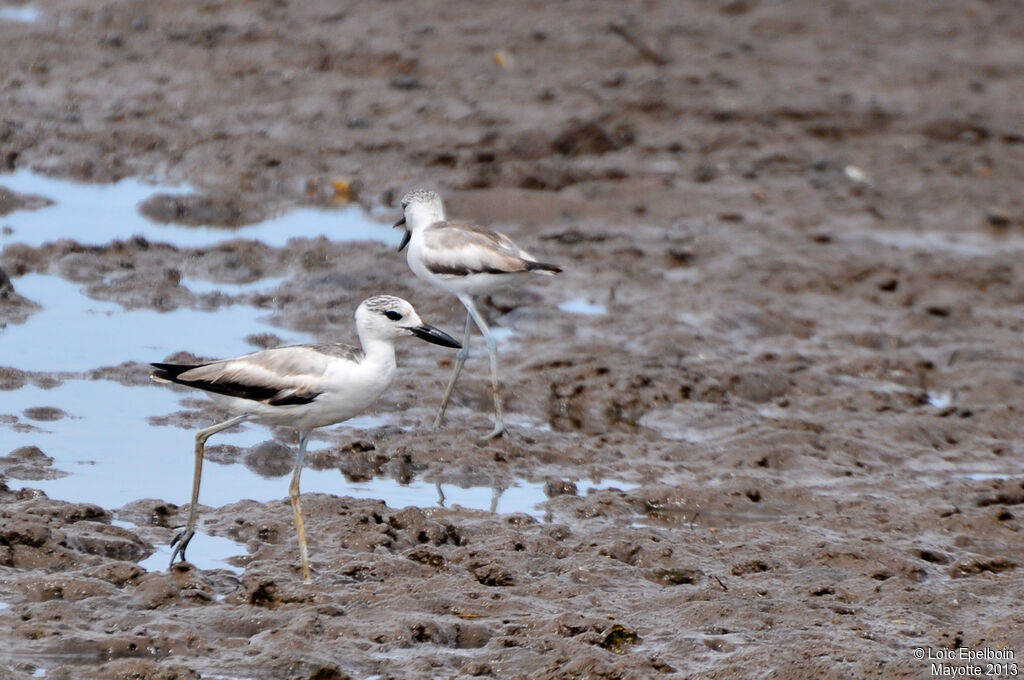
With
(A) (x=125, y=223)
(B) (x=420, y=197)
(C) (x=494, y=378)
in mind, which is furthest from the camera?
(A) (x=125, y=223)

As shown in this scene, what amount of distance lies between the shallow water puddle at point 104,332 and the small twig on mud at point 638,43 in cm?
700

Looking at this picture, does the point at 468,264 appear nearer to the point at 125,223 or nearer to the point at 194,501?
the point at 194,501

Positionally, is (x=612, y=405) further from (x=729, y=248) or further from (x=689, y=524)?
(x=729, y=248)

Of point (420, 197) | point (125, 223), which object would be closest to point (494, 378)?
point (420, 197)

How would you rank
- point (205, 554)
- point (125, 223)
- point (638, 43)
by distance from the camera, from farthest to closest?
point (638, 43), point (125, 223), point (205, 554)

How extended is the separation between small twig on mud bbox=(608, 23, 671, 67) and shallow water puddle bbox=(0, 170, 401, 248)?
4.81 meters

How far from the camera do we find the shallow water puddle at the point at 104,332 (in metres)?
9.46

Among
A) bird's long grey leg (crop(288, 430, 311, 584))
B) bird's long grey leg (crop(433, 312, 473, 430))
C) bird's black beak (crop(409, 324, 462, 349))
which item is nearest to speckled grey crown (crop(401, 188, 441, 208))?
bird's long grey leg (crop(433, 312, 473, 430))

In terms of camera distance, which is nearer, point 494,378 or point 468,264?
point 494,378

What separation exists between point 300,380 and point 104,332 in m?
3.65

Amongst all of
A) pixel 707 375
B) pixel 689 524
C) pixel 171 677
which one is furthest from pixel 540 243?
pixel 171 677

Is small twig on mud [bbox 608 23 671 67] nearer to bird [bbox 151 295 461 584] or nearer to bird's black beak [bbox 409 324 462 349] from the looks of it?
bird's black beak [bbox 409 324 462 349]

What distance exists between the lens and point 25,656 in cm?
555

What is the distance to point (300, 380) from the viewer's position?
21.9ft
